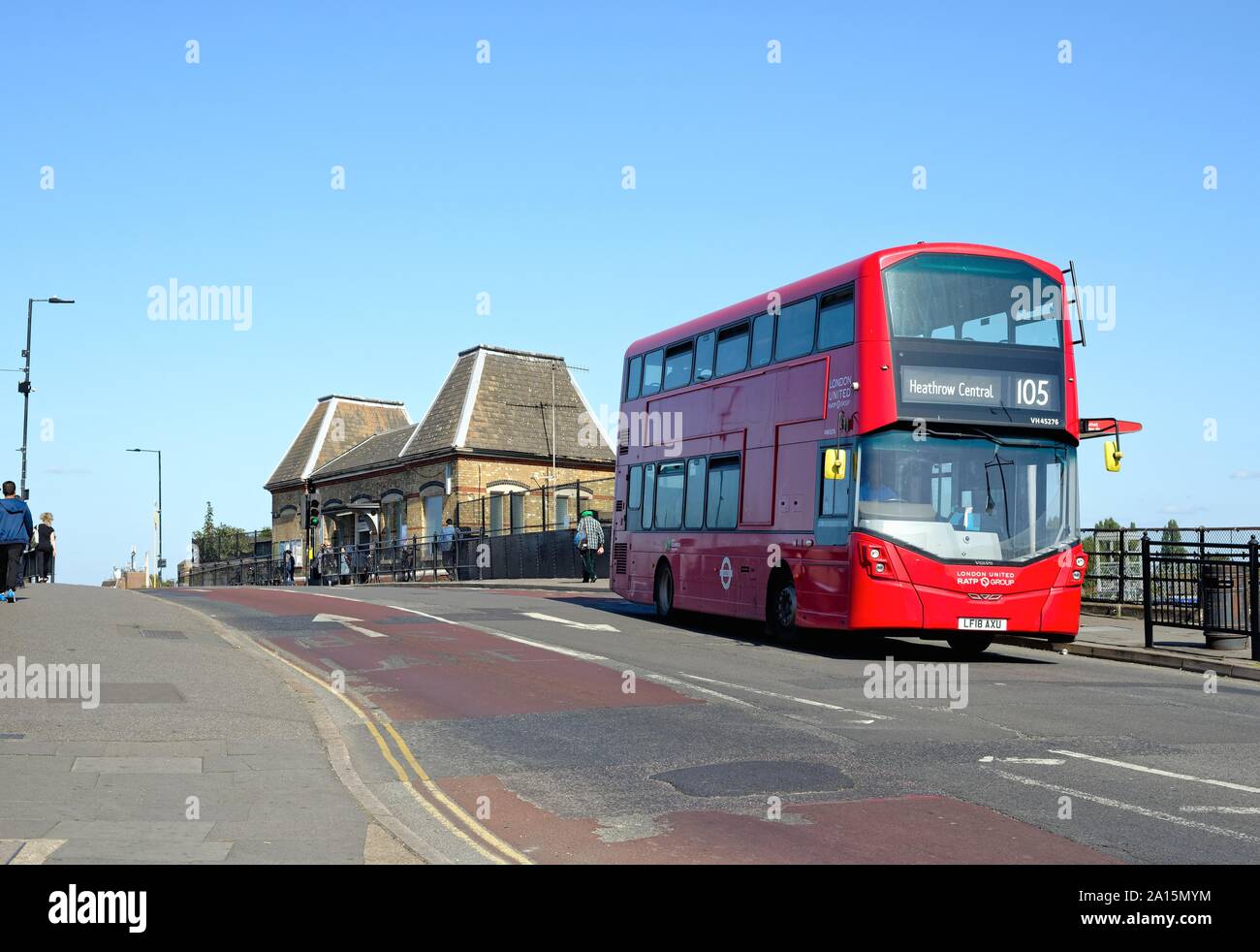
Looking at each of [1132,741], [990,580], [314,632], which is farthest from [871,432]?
[314,632]

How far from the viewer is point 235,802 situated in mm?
7785

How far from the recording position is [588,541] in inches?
1407

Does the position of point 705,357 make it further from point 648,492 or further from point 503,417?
point 503,417

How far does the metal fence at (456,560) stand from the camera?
40.7 meters

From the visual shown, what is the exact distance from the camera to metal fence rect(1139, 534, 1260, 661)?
1673 cm

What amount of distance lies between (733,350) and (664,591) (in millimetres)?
4980

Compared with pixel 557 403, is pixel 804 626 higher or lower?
lower

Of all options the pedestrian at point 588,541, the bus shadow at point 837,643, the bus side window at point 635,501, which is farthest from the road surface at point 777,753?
the pedestrian at point 588,541

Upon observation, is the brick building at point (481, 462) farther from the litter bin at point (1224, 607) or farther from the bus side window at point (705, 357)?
the litter bin at point (1224, 607)

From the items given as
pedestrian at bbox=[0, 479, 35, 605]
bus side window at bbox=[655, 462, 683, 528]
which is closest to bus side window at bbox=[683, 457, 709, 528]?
bus side window at bbox=[655, 462, 683, 528]

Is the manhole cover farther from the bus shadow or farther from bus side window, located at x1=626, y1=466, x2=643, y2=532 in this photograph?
bus side window, located at x1=626, y1=466, x2=643, y2=532
